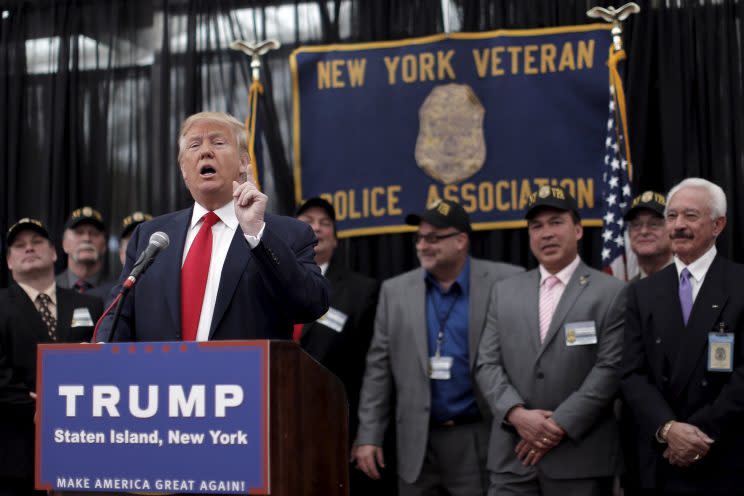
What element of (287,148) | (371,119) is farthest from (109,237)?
(371,119)

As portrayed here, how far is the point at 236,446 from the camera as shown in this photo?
1720mm

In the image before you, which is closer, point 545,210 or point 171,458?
point 171,458

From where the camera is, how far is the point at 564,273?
148 inches

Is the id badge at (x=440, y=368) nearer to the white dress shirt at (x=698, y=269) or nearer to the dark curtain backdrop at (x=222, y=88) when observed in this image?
the white dress shirt at (x=698, y=269)

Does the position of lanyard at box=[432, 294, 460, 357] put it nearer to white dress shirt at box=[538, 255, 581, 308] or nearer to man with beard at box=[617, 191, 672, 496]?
white dress shirt at box=[538, 255, 581, 308]

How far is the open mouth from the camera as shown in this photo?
2.17m

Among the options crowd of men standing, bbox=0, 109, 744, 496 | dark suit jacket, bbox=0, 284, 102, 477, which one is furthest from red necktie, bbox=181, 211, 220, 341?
dark suit jacket, bbox=0, 284, 102, 477

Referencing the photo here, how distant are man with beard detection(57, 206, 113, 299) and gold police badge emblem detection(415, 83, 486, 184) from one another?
70.4 inches

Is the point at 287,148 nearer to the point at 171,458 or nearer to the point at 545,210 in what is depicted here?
the point at 545,210

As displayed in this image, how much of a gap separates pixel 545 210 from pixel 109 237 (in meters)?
2.76

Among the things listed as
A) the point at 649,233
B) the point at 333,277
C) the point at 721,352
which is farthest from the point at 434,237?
the point at 721,352

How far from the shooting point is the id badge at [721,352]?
322 centimetres

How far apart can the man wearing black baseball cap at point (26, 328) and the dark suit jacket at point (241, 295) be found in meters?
2.00

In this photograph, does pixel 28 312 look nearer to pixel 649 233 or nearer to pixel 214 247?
pixel 214 247
